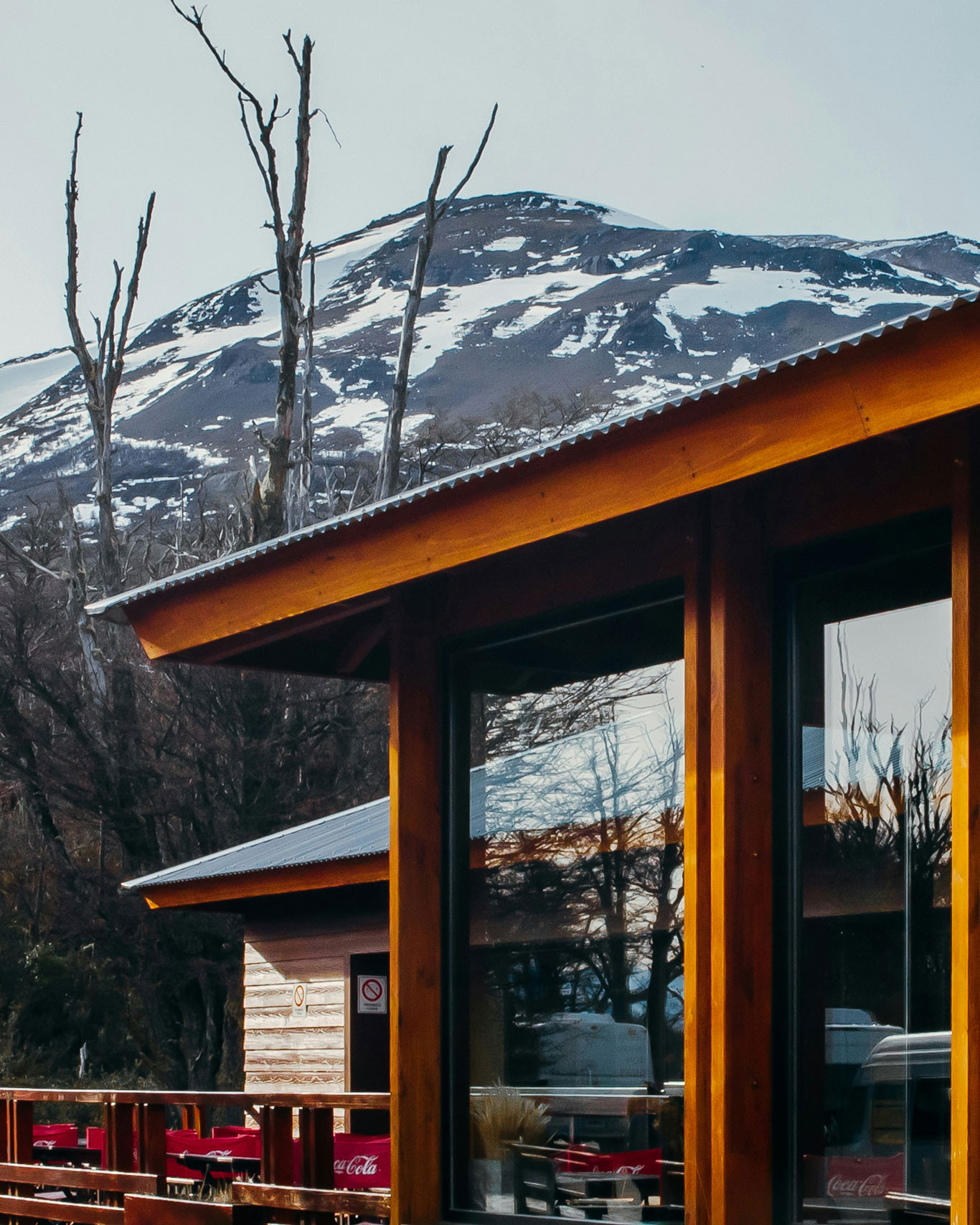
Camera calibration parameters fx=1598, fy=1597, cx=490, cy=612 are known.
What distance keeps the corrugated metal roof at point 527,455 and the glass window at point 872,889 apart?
74 cm

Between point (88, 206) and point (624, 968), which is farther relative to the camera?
point (88, 206)

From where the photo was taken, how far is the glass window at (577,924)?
515cm

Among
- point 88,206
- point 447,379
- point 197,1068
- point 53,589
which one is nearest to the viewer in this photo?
point 197,1068

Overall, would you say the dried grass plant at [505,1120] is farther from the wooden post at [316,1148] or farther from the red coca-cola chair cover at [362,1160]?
the red coca-cola chair cover at [362,1160]

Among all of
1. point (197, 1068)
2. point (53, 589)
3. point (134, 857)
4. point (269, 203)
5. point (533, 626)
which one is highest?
point (269, 203)

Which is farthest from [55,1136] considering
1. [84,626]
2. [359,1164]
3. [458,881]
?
[84,626]

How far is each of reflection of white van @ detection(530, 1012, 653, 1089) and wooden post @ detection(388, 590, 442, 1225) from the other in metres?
0.64

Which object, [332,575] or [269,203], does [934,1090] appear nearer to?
[332,575]

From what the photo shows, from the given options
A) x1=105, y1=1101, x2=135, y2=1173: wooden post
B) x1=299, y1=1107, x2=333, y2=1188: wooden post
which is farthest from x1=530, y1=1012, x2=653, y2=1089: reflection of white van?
x1=105, y1=1101, x2=135, y2=1173: wooden post

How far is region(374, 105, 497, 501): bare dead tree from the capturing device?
2397 centimetres

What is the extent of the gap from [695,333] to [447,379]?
16.7 metres

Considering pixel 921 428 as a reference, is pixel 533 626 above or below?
below

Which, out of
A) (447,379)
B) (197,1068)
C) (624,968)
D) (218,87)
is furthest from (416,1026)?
(447,379)

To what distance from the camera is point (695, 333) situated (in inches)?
4136
